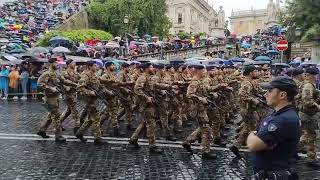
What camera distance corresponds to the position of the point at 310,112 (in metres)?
9.39

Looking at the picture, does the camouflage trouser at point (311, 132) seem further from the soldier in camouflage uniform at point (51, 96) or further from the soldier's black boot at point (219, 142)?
the soldier in camouflage uniform at point (51, 96)

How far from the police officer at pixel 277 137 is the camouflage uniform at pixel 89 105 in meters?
7.23

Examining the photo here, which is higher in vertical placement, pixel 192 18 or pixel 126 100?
pixel 192 18

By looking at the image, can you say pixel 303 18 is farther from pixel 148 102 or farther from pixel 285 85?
pixel 285 85

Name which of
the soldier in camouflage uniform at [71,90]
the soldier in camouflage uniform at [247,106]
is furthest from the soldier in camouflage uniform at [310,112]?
the soldier in camouflage uniform at [71,90]

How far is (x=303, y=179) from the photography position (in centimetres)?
838

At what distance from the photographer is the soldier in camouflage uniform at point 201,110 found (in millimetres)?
9742

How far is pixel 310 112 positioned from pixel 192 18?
8697 cm

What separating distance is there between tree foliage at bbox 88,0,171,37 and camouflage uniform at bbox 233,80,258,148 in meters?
38.8

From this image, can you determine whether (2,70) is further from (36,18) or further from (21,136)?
(36,18)

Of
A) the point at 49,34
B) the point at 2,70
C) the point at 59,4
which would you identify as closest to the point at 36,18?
the point at 59,4

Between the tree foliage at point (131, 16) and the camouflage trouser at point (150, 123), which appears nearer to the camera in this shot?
the camouflage trouser at point (150, 123)

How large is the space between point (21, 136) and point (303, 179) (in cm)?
681

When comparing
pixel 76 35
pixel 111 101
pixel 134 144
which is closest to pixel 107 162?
pixel 134 144
